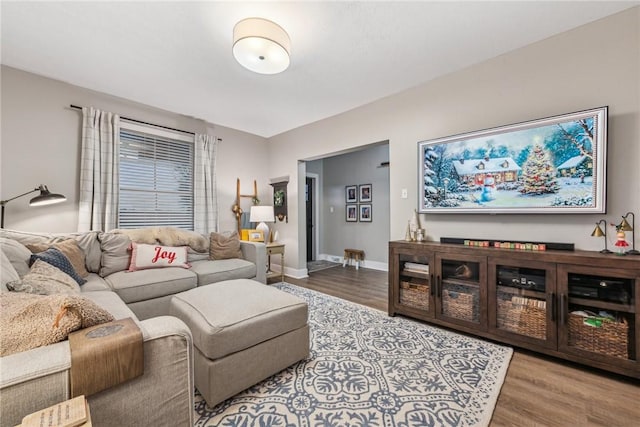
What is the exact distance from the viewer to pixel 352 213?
18.4 ft

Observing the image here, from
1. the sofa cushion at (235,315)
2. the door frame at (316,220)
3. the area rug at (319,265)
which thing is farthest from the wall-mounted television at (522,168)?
the door frame at (316,220)

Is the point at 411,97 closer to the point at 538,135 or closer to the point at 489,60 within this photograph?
the point at 489,60

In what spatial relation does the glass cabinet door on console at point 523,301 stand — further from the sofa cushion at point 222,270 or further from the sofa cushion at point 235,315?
the sofa cushion at point 222,270

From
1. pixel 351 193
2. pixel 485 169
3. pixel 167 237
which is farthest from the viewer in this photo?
pixel 351 193

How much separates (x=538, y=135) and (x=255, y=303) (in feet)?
8.42

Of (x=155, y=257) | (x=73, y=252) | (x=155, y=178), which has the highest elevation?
(x=155, y=178)

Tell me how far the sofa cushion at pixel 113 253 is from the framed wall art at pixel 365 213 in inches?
155

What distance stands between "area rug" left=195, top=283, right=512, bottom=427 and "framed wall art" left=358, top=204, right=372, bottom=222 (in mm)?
3084

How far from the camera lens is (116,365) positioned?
31.0 inches

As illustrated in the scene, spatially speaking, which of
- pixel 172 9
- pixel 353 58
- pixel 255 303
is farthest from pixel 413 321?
pixel 172 9

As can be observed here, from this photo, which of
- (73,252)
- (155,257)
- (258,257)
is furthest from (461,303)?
(73,252)

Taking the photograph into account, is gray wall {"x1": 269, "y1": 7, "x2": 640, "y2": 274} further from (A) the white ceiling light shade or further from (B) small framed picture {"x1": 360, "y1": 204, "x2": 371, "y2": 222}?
(B) small framed picture {"x1": 360, "y1": 204, "x2": 371, "y2": 222}

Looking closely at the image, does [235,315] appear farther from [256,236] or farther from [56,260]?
[256,236]

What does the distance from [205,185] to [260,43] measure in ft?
8.43
